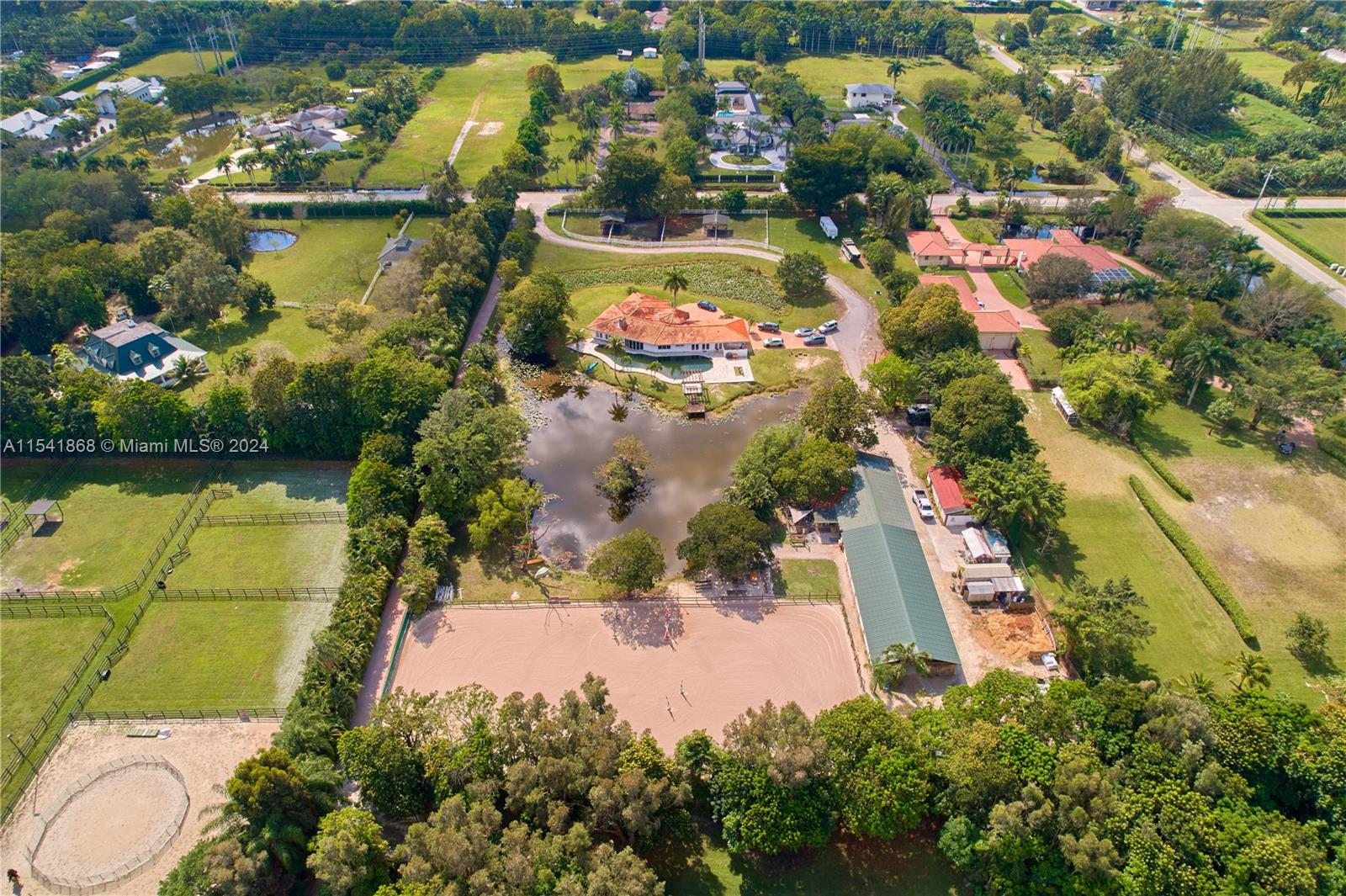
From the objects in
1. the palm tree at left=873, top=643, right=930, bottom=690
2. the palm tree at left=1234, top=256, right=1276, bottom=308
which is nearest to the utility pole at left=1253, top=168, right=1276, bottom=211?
the palm tree at left=1234, top=256, right=1276, bottom=308

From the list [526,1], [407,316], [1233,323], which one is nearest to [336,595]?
[407,316]

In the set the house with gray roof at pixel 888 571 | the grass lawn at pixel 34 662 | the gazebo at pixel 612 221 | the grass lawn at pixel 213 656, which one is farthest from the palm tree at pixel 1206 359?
the grass lawn at pixel 34 662

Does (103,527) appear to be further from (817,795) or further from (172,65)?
(172,65)

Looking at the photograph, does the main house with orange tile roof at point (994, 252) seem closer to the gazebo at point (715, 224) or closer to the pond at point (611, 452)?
the gazebo at point (715, 224)

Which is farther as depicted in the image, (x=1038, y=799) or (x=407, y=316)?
(x=407, y=316)

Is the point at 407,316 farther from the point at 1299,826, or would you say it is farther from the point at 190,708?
the point at 1299,826

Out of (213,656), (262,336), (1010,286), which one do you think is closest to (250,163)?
(262,336)
